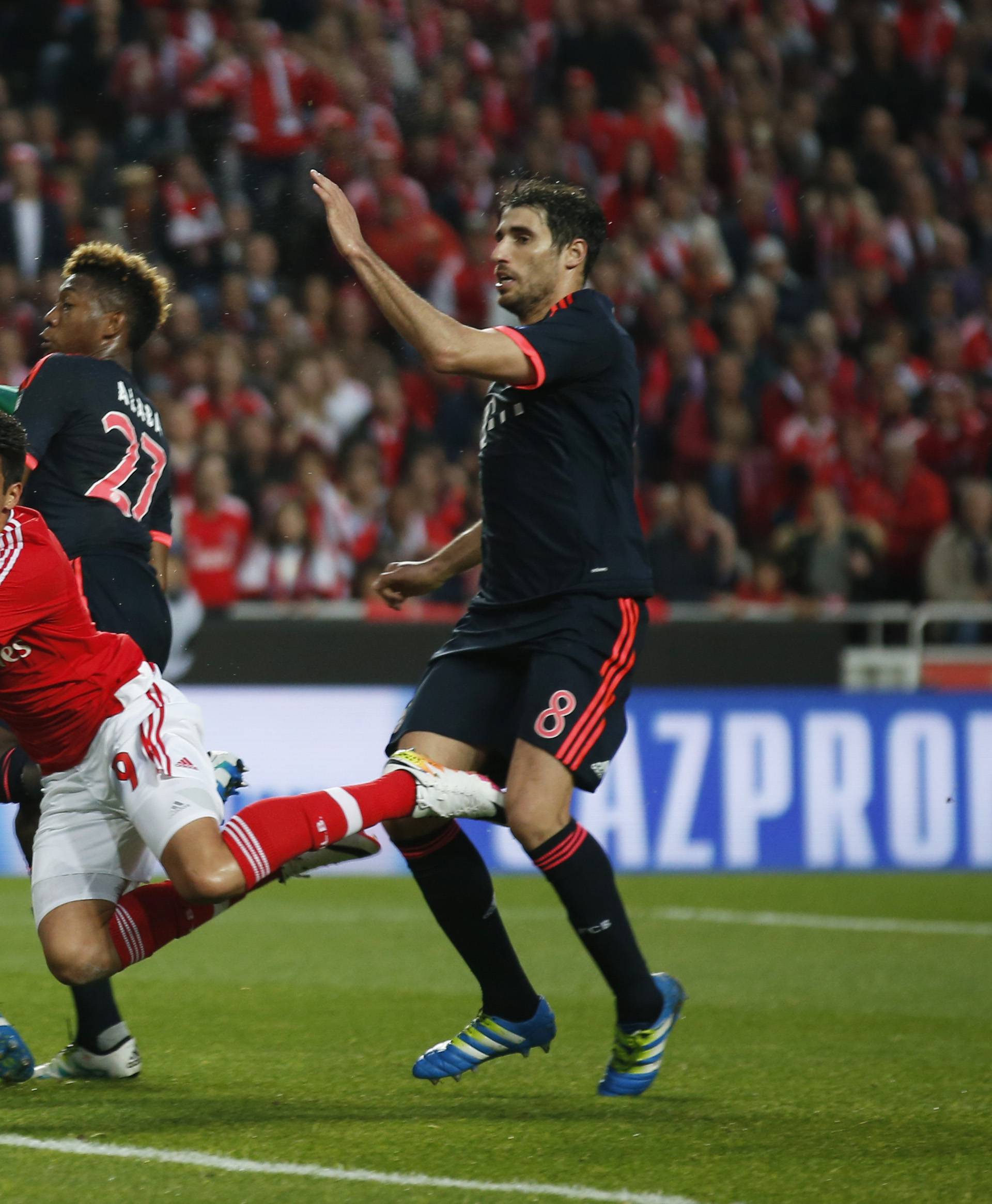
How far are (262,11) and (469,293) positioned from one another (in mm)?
2547

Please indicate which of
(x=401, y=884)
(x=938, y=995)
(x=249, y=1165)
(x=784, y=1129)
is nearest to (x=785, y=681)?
(x=401, y=884)

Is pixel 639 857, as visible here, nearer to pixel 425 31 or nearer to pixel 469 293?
pixel 469 293

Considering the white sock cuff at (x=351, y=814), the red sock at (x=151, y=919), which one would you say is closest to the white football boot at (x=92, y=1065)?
the red sock at (x=151, y=919)

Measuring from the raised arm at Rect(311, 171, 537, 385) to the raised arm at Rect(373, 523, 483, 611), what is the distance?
34.1 inches

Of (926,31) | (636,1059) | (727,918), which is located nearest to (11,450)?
(636,1059)

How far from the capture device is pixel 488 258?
11.5m

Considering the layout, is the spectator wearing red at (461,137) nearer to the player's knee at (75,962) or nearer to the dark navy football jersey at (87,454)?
the dark navy football jersey at (87,454)

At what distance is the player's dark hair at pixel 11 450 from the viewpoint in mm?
4152

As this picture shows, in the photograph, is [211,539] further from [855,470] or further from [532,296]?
[532,296]

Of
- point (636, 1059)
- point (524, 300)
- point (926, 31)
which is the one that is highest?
point (926, 31)

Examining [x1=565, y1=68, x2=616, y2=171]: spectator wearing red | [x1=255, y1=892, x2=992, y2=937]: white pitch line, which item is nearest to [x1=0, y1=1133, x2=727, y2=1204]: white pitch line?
[x1=255, y1=892, x2=992, y2=937]: white pitch line

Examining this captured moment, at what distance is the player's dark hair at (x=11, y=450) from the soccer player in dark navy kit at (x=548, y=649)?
1.10 meters

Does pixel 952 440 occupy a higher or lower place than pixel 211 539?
higher

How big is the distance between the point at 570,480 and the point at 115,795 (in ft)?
4.31
